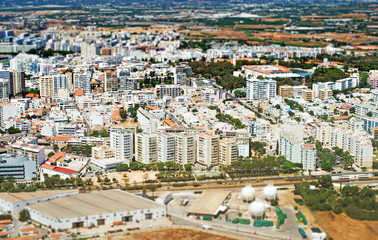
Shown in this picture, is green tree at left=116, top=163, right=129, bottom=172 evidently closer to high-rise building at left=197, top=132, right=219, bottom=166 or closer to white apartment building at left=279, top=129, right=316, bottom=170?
high-rise building at left=197, top=132, right=219, bottom=166

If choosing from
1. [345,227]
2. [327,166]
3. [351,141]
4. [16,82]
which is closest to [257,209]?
[345,227]

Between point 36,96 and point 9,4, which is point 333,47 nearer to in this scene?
point 36,96

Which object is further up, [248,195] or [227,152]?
[227,152]

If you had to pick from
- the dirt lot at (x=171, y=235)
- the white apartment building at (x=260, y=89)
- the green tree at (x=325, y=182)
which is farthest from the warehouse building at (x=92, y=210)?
the white apartment building at (x=260, y=89)

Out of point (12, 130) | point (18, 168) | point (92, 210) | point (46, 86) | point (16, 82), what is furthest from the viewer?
point (16, 82)

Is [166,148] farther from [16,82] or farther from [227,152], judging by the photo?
[16,82]

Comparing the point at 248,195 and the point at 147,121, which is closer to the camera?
the point at 248,195

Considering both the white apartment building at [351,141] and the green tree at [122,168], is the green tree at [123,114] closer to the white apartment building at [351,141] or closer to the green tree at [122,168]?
the green tree at [122,168]

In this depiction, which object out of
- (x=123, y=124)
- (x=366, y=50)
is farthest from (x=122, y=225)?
(x=366, y=50)
